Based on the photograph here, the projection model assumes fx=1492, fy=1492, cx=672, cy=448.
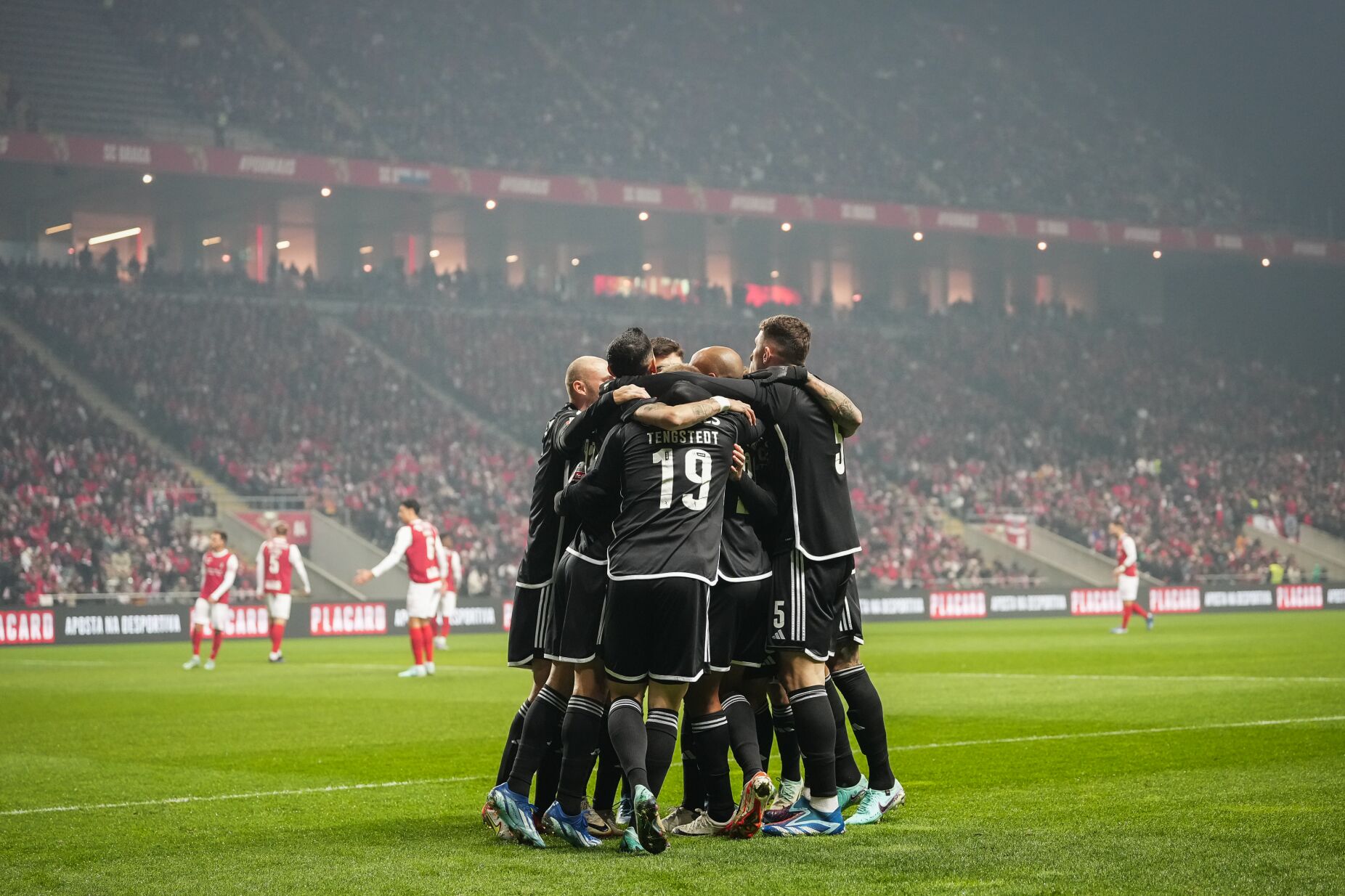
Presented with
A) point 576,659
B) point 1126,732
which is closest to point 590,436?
point 576,659

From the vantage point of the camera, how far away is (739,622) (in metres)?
7.25

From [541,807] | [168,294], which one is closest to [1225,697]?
[541,807]

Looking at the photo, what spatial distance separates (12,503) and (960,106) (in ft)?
132

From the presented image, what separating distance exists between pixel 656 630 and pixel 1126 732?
5749mm

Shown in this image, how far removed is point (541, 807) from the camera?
7.39 metres

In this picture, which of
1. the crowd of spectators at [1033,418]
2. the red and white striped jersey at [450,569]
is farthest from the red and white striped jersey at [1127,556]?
the crowd of spectators at [1033,418]

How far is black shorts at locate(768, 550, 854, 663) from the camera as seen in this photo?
23.3 ft

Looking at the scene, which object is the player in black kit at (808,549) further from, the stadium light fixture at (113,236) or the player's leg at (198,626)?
the stadium light fixture at (113,236)

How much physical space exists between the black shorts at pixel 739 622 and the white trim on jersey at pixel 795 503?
9.3 inches

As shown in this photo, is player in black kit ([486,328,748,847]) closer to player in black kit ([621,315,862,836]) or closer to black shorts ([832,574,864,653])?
player in black kit ([621,315,862,836])

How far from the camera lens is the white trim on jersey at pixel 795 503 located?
23.6 feet

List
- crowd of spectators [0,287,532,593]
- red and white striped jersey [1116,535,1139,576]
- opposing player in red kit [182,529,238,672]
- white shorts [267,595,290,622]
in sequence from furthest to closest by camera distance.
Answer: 1. crowd of spectators [0,287,532,593]
2. red and white striped jersey [1116,535,1139,576]
3. white shorts [267,595,290,622]
4. opposing player in red kit [182,529,238,672]

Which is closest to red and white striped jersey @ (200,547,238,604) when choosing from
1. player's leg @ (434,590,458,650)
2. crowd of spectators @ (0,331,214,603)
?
player's leg @ (434,590,458,650)

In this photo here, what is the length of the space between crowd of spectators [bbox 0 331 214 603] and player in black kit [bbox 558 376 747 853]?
26614mm
